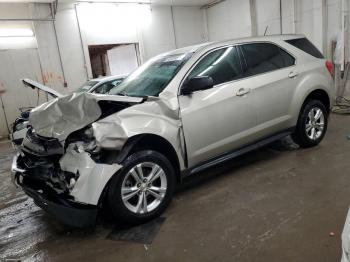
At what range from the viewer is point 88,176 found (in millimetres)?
2402

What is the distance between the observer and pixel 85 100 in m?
2.75

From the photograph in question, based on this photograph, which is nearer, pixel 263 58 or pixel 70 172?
pixel 70 172

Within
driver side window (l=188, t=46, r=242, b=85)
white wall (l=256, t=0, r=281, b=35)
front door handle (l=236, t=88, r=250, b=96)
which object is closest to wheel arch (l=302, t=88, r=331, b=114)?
front door handle (l=236, t=88, r=250, b=96)

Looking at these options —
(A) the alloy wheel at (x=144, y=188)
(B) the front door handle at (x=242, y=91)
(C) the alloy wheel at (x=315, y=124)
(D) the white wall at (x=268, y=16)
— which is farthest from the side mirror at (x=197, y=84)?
(D) the white wall at (x=268, y=16)

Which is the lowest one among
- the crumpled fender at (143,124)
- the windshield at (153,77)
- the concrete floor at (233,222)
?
the concrete floor at (233,222)

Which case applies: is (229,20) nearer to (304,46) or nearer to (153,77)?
(304,46)

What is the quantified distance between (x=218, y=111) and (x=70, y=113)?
1491 millimetres

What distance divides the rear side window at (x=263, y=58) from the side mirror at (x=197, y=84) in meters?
0.73

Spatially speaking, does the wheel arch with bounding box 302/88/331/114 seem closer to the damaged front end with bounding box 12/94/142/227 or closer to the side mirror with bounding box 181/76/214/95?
the side mirror with bounding box 181/76/214/95

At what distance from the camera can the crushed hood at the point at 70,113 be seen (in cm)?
258

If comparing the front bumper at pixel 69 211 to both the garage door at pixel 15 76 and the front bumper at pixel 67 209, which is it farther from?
the garage door at pixel 15 76

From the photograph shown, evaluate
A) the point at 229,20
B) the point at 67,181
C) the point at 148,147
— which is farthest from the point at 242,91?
the point at 229,20

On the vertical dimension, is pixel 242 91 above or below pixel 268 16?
below

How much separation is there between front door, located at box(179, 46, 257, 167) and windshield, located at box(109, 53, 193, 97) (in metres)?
0.21
